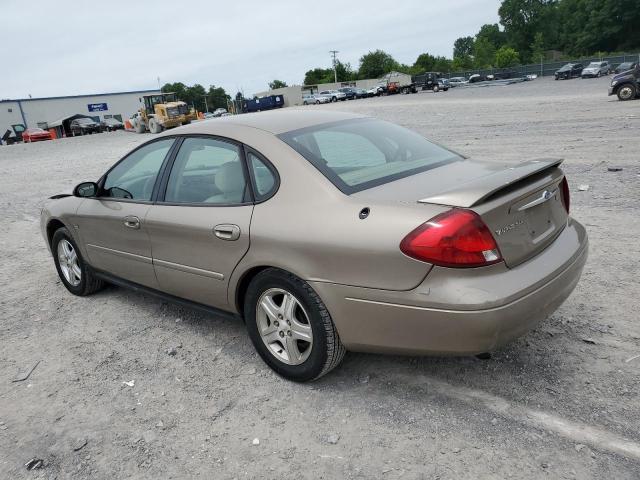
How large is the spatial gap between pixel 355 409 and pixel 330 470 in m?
0.49

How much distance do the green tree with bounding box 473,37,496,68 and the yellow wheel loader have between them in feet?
315

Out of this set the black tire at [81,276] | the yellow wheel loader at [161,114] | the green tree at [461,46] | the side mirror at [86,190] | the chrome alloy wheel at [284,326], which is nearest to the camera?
the chrome alloy wheel at [284,326]

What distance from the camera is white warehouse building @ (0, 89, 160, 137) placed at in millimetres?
72312

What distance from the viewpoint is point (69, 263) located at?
509 centimetres

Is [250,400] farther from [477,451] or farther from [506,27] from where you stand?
[506,27]

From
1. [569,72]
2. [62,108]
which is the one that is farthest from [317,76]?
[569,72]

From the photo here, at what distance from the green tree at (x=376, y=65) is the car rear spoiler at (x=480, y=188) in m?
121

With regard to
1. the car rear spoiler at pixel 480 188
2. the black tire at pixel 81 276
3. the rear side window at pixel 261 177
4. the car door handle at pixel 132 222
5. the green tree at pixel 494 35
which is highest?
the green tree at pixel 494 35

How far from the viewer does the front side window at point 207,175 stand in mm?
3410

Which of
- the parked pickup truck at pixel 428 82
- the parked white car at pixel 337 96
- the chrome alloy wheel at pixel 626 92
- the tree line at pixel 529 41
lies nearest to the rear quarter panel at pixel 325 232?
the chrome alloy wheel at pixel 626 92

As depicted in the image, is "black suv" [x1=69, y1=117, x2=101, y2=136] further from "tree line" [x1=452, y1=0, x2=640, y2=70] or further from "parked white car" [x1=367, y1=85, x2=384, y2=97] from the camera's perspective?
"tree line" [x1=452, y1=0, x2=640, y2=70]

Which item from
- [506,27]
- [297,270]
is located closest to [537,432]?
[297,270]

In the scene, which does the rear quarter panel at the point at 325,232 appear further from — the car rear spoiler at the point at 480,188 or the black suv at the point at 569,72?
the black suv at the point at 569,72

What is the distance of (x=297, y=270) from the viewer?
9.59ft
